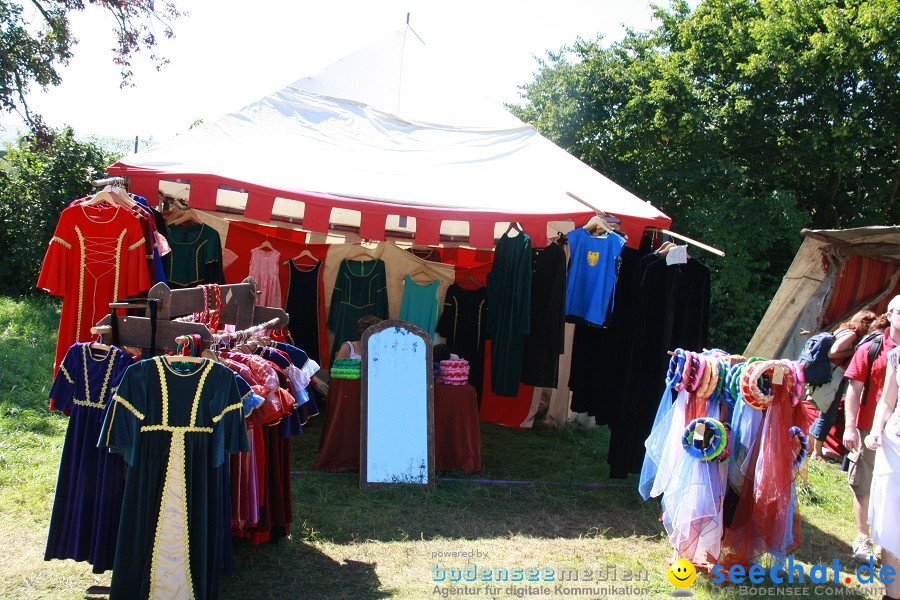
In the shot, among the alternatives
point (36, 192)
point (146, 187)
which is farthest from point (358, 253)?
point (36, 192)

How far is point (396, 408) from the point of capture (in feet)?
16.1

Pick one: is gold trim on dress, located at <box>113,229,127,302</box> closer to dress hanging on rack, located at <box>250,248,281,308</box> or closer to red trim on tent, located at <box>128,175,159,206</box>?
red trim on tent, located at <box>128,175,159,206</box>

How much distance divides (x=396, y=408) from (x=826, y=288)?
4596 mm

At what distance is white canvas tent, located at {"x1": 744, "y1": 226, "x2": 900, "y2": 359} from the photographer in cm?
662

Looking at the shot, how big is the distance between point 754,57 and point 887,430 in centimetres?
991

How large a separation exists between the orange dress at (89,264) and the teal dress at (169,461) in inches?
78.3

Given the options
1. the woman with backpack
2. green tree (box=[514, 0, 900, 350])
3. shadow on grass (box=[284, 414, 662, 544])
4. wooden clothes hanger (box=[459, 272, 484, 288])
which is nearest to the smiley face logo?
shadow on grass (box=[284, 414, 662, 544])

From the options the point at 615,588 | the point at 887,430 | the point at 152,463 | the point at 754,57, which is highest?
the point at 754,57

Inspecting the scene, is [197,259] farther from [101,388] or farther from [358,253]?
[101,388]

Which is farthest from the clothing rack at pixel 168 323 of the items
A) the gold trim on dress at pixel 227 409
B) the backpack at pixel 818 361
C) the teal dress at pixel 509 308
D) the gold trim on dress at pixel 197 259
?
the backpack at pixel 818 361

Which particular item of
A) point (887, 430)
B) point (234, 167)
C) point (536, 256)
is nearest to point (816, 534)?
point (887, 430)

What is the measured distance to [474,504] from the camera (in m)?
4.78

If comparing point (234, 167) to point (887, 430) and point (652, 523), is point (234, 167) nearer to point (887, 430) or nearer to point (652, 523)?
point (652, 523)

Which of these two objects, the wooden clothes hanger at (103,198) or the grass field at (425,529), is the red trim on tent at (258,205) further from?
the grass field at (425,529)
